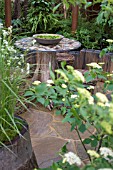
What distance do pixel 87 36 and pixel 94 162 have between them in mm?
3482

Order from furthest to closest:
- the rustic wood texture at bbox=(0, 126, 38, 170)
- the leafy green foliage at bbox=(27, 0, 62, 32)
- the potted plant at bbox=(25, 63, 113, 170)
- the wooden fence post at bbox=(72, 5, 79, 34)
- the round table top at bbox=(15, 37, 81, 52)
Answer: the leafy green foliage at bbox=(27, 0, 62, 32), the wooden fence post at bbox=(72, 5, 79, 34), the round table top at bbox=(15, 37, 81, 52), the rustic wood texture at bbox=(0, 126, 38, 170), the potted plant at bbox=(25, 63, 113, 170)

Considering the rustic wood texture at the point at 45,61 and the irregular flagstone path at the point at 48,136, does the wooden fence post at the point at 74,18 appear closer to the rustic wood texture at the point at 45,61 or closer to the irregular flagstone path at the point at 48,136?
the rustic wood texture at the point at 45,61

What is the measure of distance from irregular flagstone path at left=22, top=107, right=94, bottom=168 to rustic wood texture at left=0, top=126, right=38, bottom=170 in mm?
519

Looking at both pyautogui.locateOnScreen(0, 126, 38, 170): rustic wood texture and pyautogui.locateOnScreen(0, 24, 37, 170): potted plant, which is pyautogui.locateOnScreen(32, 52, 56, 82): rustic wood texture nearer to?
pyautogui.locateOnScreen(0, 24, 37, 170): potted plant

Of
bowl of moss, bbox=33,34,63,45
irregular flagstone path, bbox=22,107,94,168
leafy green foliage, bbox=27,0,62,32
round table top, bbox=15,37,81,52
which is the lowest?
irregular flagstone path, bbox=22,107,94,168

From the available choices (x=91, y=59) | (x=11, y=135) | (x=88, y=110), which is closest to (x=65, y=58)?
(x=91, y=59)

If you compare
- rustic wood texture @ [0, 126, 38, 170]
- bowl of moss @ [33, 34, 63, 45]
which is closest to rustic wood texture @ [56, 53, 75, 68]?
bowl of moss @ [33, 34, 63, 45]

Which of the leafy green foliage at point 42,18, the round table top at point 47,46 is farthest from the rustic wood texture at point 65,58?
the leafy green foliage at point 42,18

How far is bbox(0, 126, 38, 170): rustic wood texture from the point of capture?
5.38 feet

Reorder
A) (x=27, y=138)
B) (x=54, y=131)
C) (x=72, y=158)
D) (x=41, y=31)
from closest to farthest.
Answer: (x=72, y=158), (x=27, y=138), (x=54, y=131), (x=41, y=31)

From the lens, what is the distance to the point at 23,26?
5.02 metres

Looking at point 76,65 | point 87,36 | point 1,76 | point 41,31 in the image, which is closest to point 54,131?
point 1,76

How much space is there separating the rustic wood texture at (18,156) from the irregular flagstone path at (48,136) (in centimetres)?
52

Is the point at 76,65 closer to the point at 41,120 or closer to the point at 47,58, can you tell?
the point at 47,58
